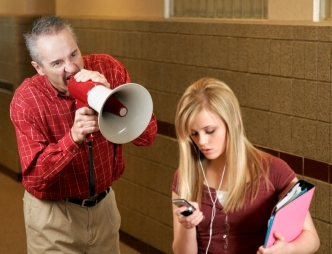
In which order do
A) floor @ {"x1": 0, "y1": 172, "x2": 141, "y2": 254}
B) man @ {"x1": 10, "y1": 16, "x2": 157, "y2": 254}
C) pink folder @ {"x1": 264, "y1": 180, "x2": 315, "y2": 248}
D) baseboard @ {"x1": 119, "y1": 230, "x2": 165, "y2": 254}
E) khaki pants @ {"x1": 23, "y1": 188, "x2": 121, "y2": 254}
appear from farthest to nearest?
floor @ {"x1": 0, "y1": 172, "x2": 141, "y2": 254} < baseboard @ {"x1": 119, "y1": 230, "x2": 165, "y2": 254} < khaki pants @ {"x1": 23, "y1": 188, "x2": 121, "y2": 254} < man @ {"x1": 10, "y1": 16, "x2": 157, "y2": 254} < pink folder @ {"x1": 264, "y1": 180, "x2": 315, "y2": 248}

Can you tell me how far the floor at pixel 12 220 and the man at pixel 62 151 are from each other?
8.04ft

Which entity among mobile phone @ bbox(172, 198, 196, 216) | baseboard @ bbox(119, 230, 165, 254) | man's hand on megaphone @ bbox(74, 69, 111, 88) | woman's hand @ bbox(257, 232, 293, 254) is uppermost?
man's hand on megaphone @ bbox(74, 69, 111, 88)

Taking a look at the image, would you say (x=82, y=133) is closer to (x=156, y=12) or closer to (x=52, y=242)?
(x=52, y=242)

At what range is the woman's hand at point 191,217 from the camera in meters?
2.33

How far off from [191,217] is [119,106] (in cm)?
70

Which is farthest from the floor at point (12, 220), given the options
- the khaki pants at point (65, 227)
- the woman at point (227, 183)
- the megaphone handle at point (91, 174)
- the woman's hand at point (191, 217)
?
the woman's hand at point (191, 217)

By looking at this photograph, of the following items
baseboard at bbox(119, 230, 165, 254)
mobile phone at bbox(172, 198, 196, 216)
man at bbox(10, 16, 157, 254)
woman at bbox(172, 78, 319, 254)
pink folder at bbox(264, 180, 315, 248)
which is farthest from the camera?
baseboard at bbox(119, 230, 165, 254)

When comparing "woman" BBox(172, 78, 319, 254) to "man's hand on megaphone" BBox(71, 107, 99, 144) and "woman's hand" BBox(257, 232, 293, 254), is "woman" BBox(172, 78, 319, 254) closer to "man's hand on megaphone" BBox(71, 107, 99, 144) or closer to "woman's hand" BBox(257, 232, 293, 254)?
"woman's hand" BBox(257, 232, 293, 254)

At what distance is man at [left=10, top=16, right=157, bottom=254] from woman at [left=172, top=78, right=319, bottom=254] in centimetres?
46

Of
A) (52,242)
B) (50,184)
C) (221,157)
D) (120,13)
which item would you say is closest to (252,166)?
(221,157)

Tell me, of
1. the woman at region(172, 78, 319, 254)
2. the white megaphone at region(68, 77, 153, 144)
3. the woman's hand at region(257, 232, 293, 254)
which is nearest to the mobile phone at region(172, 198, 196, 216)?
the woman at region(172, 78, 319, 254)

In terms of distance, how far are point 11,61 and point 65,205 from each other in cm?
511

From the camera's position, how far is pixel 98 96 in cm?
266

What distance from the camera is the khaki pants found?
3.21 metres
